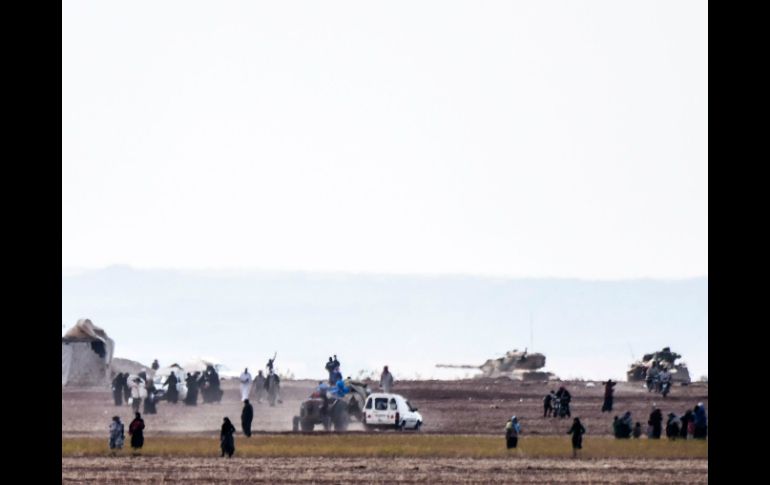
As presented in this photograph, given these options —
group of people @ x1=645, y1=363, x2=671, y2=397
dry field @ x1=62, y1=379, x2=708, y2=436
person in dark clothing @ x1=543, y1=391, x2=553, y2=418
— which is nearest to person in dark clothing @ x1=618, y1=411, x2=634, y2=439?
dry field @ x1=62, y1=379, x2=708, y2=436

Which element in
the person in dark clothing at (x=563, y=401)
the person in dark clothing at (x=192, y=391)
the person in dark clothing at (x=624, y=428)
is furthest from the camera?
the person in dark clothing at (x=192, y=391)

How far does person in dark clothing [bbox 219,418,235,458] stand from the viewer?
4197 centimetres

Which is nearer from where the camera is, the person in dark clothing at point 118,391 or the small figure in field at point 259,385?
the small figure in field at point 259,385

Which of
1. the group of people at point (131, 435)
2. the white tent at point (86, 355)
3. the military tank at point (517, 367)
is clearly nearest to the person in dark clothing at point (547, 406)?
the group of people at point (131, 435)

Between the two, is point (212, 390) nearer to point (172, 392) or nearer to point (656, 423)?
point (172, 392)

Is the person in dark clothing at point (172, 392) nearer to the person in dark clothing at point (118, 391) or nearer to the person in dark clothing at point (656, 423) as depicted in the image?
the person in dark clothing at point (118, 391)

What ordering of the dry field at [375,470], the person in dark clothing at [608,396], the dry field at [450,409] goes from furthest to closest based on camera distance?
the person in dark clothing at [608,396]
the dry field at [450,409]
the dry field at [375,470]

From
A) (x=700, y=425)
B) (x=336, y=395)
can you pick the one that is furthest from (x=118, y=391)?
(x=700, y=425)

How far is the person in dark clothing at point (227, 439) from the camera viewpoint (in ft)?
138
